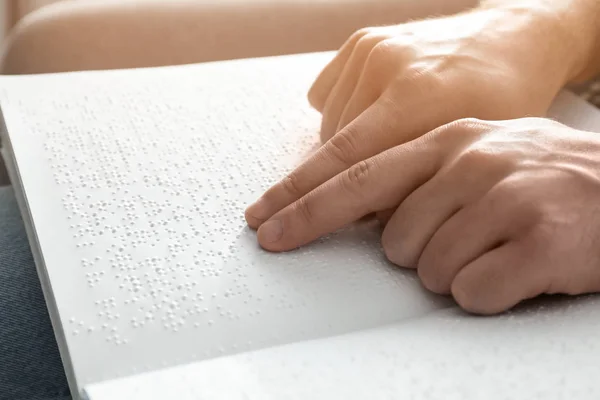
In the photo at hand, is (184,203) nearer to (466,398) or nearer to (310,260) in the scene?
(310,260)

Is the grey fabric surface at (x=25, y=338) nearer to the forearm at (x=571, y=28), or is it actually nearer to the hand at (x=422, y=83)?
the hand at (x=422, y=83)

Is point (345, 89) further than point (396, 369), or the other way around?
point (345, 89)

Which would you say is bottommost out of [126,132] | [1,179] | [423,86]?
[1,179]

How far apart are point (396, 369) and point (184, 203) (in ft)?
0.74

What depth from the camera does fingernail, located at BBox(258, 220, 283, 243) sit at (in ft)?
1.59

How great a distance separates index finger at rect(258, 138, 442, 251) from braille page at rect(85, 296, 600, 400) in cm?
9

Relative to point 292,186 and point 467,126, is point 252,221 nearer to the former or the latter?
point 292,186

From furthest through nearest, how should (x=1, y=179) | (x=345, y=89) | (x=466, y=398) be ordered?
1. (x=1, y=179)
2. (x=345, y=89)
3. (x=466, y=398)

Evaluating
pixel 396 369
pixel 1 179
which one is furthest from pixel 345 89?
pixel 1 179

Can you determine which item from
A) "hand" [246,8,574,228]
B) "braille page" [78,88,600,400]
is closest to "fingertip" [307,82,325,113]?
"hand" [246,8,574,228]

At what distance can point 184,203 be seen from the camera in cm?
53

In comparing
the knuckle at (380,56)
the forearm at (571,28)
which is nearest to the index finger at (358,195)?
the knuckle at (380,56)

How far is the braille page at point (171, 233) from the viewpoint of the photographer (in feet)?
1.37

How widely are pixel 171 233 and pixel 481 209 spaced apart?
217 mm
